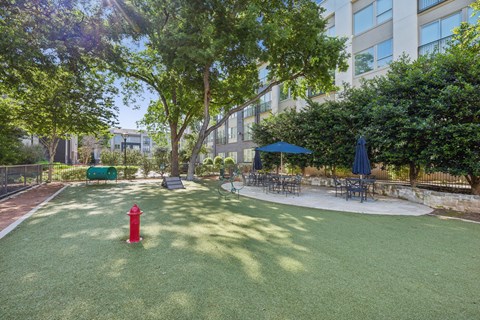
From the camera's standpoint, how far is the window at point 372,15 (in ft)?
53.6

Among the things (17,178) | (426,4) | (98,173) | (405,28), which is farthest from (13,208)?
(426,4)

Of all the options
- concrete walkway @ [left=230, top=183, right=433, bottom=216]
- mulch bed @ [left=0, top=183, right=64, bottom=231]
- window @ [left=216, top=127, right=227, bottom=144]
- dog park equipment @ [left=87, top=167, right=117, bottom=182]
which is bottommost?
concrete walkway @ [left=230, top=183, right=433, bottom=216]

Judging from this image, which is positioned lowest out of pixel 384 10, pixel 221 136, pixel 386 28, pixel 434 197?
pixel 434 197

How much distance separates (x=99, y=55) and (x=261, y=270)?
1410cm

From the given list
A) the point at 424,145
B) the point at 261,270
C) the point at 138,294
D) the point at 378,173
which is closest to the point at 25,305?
the point at 138,294

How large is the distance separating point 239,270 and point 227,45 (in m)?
14.2

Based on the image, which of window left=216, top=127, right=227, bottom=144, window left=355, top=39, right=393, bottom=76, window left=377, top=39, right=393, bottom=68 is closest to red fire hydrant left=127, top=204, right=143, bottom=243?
window left=355, top=39, right=393, bottom=76

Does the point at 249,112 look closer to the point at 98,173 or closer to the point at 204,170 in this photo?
the point at 204,170

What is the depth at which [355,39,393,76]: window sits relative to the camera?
53.2 ft

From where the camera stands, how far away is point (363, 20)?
58.5ft

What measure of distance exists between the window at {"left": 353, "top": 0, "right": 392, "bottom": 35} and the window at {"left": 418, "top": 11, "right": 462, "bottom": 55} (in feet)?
9.27

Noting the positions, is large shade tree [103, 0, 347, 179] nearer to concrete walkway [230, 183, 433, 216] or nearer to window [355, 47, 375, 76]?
window [355, 47, 375, 76]

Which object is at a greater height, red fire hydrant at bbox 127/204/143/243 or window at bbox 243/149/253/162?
window at bbox 243/149/253/162

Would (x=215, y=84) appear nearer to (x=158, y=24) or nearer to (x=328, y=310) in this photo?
(x=158, y=24)
